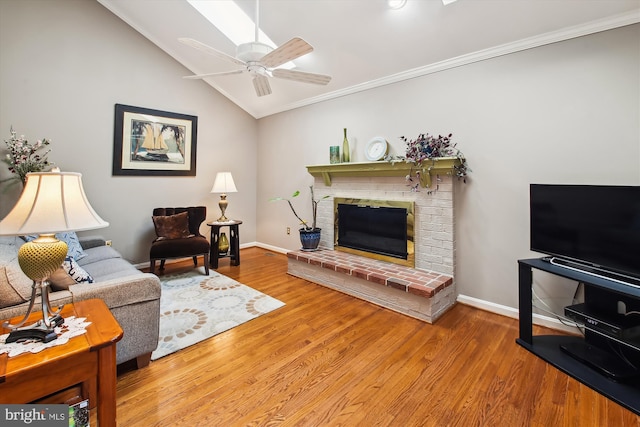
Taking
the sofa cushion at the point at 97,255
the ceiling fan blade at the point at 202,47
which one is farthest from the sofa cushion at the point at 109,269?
the ceiling fan blade at the point at 202,47

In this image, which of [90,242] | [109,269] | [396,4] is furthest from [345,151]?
[90,242]

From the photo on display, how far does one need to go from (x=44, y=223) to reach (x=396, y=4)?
291cm

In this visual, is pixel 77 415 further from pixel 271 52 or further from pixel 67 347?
pixel 271 52

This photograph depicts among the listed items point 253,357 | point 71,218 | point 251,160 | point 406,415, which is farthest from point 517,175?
point 251,160

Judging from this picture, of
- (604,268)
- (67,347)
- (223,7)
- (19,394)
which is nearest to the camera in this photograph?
(19,394)

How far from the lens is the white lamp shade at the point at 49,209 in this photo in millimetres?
1143

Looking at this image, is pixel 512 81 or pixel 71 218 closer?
pixel 71 218

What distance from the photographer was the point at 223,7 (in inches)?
129

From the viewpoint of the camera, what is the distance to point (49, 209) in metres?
1.19

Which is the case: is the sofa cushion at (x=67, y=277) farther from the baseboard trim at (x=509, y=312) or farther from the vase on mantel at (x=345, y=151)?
the baseboard trim at (x=509, y=312)

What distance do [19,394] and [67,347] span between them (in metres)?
0.18

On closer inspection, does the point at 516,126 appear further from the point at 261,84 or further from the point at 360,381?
the point at 360,381

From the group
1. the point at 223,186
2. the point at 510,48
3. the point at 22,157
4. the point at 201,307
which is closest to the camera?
Result: the point at 510,48

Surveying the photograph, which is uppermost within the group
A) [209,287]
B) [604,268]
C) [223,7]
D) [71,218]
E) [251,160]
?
[223,7]
